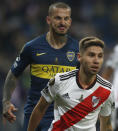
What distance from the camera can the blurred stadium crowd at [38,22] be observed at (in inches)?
561

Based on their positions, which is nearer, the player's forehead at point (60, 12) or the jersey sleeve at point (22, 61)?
the jersey sleeve at point (22, 61)

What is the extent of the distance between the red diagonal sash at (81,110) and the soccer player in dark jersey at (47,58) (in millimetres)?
991

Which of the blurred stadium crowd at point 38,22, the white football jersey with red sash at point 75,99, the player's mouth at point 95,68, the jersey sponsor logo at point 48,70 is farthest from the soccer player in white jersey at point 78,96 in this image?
the blurred stadium crowd at point 38,22

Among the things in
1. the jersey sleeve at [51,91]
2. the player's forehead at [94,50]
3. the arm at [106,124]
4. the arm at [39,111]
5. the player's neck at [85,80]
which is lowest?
the arm at [106,124]

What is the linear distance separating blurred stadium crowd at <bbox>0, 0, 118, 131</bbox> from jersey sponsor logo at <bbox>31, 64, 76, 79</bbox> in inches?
234

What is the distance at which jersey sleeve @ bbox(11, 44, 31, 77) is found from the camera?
6.67m

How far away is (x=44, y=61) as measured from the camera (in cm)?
662

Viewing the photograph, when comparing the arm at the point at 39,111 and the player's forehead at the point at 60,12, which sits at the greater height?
the player's forehead at the point at 60,12

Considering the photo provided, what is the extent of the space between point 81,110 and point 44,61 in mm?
1230

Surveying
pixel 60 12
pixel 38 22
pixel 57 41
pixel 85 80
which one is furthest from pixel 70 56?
pixel 38 22

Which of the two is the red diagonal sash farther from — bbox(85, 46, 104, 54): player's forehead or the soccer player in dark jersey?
the soccer player in dark jersey

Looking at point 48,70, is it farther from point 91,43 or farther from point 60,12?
point 91,43

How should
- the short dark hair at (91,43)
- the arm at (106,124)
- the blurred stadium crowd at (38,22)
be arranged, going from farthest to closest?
the blurred stadium crowd at (38,22) < the arm at (106,124) < the short dark hair at (91,43)

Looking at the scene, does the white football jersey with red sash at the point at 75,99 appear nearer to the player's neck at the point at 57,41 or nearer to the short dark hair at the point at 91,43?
the short dark hair at the point at 91,43
